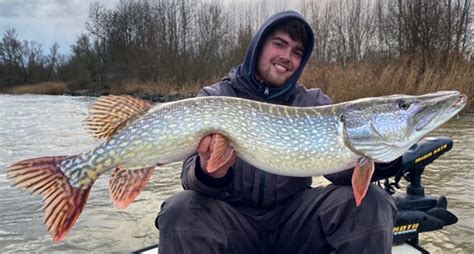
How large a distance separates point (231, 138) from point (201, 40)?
2565 cm

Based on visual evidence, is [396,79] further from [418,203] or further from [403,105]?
[403,105]

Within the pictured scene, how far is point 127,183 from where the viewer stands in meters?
1.79

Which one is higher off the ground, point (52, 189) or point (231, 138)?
point (231, 138)

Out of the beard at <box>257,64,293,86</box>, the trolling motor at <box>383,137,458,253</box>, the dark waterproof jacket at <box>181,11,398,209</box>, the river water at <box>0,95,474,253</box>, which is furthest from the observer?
the river water at <box>0,95,474,253</box>

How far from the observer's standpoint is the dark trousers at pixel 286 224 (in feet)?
5.82

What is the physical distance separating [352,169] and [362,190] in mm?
236

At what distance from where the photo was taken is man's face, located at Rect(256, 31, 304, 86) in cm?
246

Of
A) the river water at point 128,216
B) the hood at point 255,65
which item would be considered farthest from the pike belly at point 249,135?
the river water at point 128,216

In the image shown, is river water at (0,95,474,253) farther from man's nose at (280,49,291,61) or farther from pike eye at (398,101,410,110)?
man's nose at (280,49,291,61)

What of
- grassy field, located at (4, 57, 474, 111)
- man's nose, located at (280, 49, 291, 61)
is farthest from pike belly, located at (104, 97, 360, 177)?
grassy field, located at (4, 57, 474, 111)

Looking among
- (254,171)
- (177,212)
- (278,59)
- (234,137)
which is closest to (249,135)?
(234,137)

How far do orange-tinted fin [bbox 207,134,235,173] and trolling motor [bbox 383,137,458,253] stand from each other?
3.27 feet

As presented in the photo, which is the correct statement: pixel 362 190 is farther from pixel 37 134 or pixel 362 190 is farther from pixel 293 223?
pixel 37 134

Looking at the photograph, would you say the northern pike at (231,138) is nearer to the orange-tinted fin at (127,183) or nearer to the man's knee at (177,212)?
the orange-tinted fin at (127,183)
